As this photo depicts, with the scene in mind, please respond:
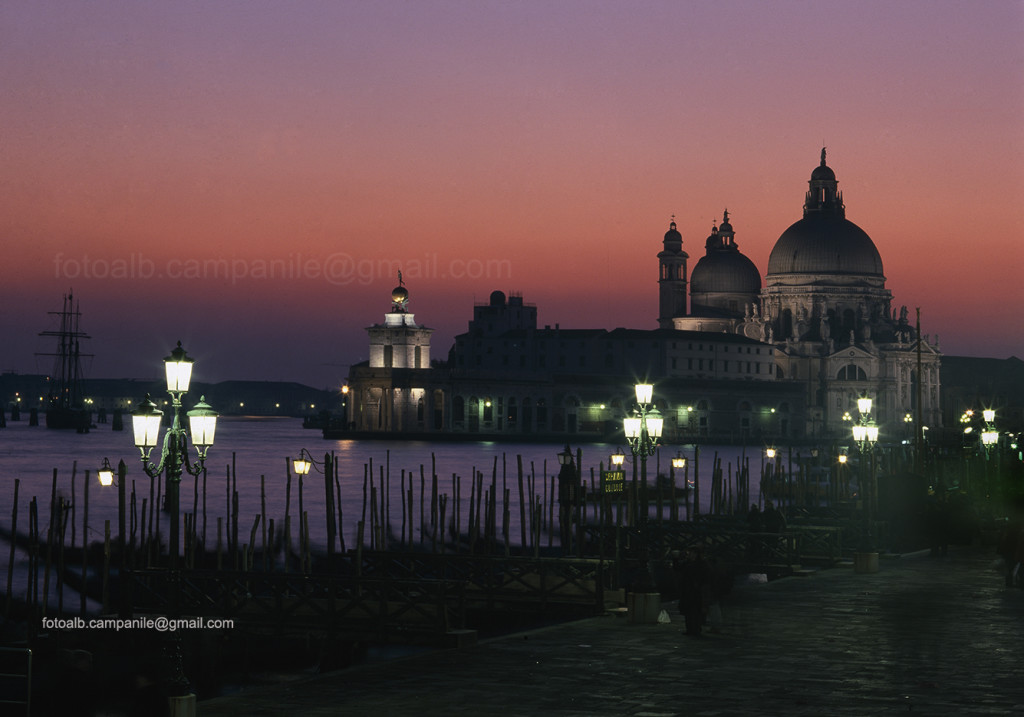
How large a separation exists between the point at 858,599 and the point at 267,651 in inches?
321

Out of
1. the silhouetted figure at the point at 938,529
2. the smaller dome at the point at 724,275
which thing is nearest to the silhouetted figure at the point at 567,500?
the silhouetted figure at the point at 938,529

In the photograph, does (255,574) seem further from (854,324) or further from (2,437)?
(2,437)

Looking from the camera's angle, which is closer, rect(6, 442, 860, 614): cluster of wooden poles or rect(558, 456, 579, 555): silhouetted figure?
rect(6, 442, 860, 614): cluster of wooden poles

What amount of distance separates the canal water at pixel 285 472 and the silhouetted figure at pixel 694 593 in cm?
1713

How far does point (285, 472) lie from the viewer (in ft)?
315

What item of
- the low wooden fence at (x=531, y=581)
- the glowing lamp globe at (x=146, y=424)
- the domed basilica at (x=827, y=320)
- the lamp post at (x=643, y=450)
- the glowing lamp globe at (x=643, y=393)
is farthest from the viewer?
the domed basilica at (x=827, y=320)

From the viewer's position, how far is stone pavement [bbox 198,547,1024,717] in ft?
40.8

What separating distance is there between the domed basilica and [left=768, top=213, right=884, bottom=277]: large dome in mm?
96

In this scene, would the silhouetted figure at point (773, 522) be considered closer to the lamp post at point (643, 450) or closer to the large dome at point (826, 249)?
the lamp post at point (643, 450)

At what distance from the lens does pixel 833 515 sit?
36062 mm

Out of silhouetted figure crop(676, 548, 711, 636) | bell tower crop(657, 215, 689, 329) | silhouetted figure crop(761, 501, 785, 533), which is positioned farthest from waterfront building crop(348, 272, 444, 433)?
silhouetted figure crop(676, 548, 711, 636)

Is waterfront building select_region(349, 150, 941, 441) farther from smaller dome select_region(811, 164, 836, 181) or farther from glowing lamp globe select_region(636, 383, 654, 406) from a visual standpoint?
glowing lamp globe select_region(636, 383, 654, 406)

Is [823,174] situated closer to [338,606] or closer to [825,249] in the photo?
[825,249]

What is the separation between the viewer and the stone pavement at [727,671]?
12.4 m
